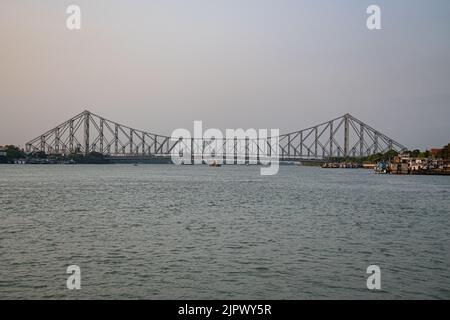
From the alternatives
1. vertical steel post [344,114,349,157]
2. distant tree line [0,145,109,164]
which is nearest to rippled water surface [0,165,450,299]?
distant tree line [0,145,109,164]

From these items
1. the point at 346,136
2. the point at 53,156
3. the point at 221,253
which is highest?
the point at 346,136

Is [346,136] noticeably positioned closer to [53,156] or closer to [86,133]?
[86,133]

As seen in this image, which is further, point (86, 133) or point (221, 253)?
point (86, 133)

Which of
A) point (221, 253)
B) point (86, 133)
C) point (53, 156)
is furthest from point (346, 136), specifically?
point (221, 253)

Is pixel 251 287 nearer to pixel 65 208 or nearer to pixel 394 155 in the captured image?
pixel 65 208

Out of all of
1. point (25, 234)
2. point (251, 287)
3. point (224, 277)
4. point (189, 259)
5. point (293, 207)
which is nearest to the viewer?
point (251, 287)

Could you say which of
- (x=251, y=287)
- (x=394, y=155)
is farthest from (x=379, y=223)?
(x=394, y=155)

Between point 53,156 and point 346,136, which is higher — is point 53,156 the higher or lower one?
the lower one

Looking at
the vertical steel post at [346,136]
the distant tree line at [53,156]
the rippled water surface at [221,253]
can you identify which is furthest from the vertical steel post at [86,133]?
the rippled water surface at [221,253]

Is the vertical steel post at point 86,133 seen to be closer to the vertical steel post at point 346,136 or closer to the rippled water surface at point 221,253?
the vertical steel post at point 346,136
